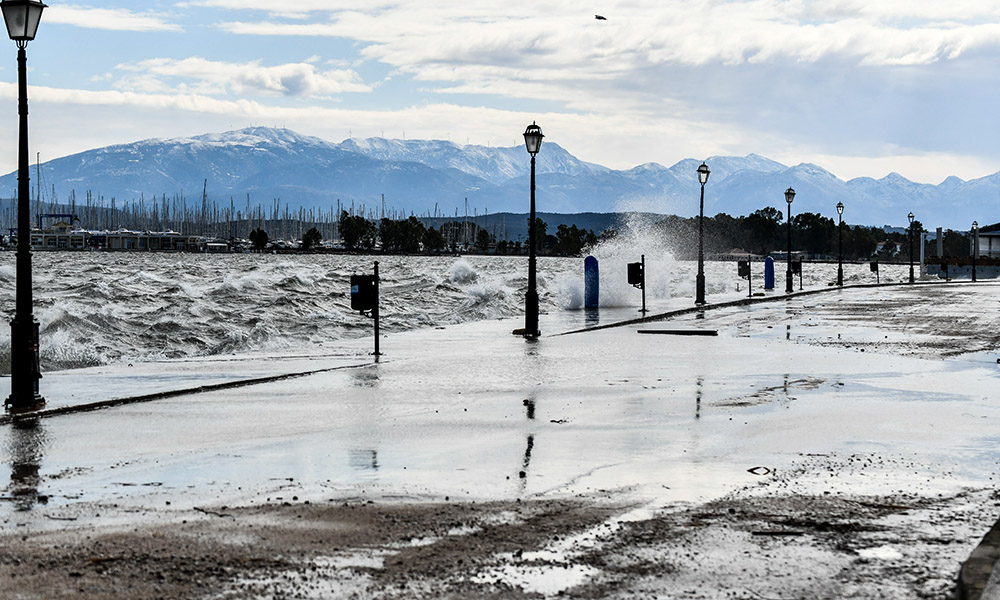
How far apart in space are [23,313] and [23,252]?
76 cm

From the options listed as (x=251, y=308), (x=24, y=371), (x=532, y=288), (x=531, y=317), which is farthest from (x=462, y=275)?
(x=24, y=371)

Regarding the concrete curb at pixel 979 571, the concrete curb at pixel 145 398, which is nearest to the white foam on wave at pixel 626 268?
the concrete curb at pixel 145 398

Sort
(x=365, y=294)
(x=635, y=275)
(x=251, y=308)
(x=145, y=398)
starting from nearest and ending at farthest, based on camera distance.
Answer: (x=145, y=398) < (x=365, y=294) < (x=635, y=275) < (x=251, y=308)

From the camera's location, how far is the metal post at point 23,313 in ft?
45.0

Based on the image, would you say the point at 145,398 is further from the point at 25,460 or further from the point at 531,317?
the point at 531,317

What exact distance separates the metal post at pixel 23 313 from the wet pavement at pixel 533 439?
0.72 meters

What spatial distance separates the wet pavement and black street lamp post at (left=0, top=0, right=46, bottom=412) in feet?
2.41

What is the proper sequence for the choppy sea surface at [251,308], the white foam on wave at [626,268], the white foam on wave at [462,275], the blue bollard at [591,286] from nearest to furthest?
the choppy sea surface at [251,308] < the blue bollard at [591,286] < the white foam on wave at [626,268] < the white foam on wave at [462,275]

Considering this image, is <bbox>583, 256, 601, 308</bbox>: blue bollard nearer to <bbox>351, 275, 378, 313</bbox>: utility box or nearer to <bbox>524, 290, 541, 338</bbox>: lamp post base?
<bbox>524, 290, 541, 338</bbox>: lamp post base

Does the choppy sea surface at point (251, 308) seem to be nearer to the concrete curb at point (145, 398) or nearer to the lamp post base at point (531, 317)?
the lamp post base at point (531, 317)

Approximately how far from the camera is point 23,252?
14.2m

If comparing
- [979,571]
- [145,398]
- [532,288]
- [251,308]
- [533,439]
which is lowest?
[251,308]

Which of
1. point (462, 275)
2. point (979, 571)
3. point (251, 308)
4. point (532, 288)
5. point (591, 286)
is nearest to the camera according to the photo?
point (979, 571)

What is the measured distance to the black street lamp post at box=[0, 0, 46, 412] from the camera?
1372 cm
